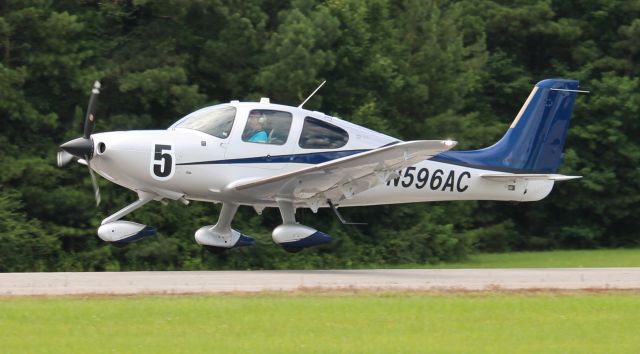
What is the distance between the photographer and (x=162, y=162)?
50.2 feet

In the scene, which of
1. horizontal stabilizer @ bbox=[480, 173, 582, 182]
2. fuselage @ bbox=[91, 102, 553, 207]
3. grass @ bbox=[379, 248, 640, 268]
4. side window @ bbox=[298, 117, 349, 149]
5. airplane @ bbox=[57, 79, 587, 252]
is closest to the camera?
airplane @ bbox=[57, 79, 587, 252]

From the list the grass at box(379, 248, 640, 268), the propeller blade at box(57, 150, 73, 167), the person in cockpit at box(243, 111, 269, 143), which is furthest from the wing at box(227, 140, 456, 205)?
the grass at box(379, 248, 640, 268)

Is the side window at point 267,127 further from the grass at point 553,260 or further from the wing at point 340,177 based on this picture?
the grass at point 553,260

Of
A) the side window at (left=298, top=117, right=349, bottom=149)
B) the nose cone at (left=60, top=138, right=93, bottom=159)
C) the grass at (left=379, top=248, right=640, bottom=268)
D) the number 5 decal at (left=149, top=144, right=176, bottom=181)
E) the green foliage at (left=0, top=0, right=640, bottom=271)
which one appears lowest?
the grass at (left=379, top=248, right=640, bottom=268)

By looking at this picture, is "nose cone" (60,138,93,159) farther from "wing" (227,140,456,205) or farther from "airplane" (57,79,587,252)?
"wing" (227,140,456,205)

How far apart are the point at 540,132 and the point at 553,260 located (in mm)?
7509

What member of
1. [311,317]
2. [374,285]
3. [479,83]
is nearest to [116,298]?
[311,317]

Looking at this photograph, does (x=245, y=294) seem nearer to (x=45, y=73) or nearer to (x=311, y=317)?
(x=311, y=317)

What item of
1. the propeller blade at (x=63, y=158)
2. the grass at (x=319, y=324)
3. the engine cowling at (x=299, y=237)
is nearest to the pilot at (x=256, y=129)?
the engine cowling at (x=299, y=237)

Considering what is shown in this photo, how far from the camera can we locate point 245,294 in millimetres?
11984

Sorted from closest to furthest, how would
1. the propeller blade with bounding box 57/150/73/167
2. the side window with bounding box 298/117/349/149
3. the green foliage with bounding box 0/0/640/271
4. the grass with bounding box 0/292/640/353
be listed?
1. the grass with bounding box 0/292/640/353
2. the side window with bounding box 298/117/349/149
3. the propeller blade with bounding box 57/150/73/167
4. the green foliage with bounding box 0/0/640/271

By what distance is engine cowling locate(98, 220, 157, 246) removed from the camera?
15086mm

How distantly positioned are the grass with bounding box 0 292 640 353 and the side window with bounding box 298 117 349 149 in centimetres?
417

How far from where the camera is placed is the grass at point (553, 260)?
76.1ft
